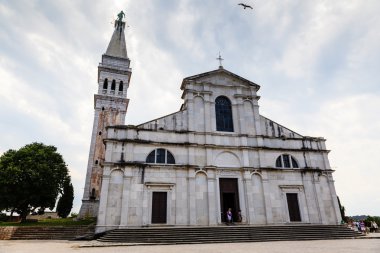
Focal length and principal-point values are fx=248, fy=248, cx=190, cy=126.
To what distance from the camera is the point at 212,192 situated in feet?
65.0

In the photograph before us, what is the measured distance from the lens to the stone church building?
18562mm

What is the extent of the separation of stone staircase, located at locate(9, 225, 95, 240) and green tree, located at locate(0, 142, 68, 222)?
810cm

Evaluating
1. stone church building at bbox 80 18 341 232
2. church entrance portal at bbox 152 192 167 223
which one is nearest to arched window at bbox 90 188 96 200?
stone church building at bbox 80 18 341 232

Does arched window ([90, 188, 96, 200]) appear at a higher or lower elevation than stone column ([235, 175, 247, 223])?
higher

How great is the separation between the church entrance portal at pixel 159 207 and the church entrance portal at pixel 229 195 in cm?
465

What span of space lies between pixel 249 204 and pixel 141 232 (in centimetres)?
899

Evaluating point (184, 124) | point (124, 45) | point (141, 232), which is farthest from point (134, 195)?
point (124, 45)

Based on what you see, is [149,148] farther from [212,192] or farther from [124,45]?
[124,45]

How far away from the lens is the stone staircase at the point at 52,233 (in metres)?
17.5

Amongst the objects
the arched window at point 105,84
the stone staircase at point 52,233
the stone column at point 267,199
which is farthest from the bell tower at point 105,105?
the stone column at point 267,199

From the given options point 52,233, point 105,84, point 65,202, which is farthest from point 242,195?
point 65,202

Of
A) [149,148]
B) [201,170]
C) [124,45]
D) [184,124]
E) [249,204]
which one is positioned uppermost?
[124,45]

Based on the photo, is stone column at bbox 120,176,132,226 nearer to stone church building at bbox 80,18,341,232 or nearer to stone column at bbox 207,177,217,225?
stone church building at bbox 80,18,341,232

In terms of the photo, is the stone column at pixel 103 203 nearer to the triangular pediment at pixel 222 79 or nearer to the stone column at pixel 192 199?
the stone column at pixel 192 199
